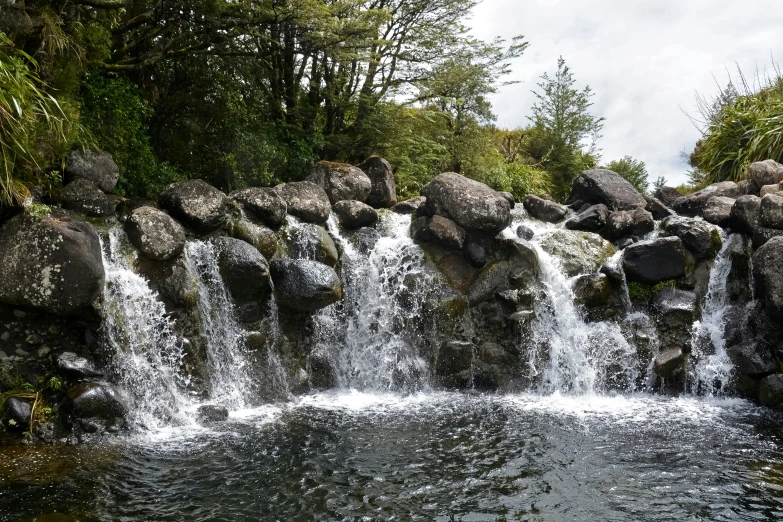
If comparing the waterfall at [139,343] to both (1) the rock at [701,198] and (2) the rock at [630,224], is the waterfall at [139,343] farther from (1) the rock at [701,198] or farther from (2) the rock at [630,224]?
(1) the rock at [701,198]

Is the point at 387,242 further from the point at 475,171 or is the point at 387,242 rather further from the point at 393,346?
the point at 475,171

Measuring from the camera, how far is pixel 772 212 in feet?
39.1

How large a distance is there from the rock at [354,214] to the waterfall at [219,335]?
3.56m

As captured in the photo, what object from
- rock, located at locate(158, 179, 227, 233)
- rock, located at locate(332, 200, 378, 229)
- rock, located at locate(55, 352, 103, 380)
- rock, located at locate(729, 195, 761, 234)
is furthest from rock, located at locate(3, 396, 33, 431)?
rock, located at locate(729, 195, 761, 234)

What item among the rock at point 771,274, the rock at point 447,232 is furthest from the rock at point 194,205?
the rock at point 771,274

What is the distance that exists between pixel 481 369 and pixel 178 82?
9.79 meters

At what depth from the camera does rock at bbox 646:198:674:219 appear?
47.5ft

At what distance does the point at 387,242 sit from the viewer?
13.3 metres

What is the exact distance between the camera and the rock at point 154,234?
400 inches

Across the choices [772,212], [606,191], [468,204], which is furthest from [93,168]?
[772,212]

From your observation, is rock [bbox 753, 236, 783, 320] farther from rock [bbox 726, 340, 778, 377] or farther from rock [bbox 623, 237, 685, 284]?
rock [bbox 623, 237, 685, 284]

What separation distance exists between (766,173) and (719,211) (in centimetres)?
209

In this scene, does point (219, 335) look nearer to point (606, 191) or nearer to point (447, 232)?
point (447, 232)

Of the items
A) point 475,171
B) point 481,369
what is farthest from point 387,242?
point 475,171
